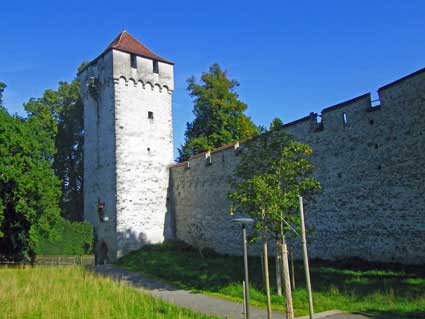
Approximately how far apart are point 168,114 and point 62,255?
9.40 meters

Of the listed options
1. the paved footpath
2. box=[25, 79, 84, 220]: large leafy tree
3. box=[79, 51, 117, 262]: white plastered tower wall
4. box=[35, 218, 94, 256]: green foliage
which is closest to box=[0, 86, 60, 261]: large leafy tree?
box=[35, 218, 94, 256]: green foliage

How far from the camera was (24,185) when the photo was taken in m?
17.6

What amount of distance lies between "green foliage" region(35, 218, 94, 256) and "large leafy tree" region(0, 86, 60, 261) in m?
1.99

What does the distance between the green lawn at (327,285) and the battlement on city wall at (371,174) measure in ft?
3.11

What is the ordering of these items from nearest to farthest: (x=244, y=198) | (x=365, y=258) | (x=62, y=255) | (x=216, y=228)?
(x=244, y=198), (x=365, y=258), (x=216, y=228), (x=62, y=255)

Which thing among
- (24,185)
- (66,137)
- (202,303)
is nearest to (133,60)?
(66,137)

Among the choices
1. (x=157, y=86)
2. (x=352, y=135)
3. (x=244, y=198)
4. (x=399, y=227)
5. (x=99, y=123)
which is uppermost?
(x=157, y=86)

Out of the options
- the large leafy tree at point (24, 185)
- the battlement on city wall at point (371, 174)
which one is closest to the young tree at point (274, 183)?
the battlement on city wall at point (371, 174)

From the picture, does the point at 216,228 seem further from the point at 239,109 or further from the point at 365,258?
the point at 239,109

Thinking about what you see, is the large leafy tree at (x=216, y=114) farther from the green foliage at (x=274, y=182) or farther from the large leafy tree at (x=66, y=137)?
the green foliage at (x=274, y=182)

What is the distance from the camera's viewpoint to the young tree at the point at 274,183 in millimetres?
11156

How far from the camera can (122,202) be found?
22.3 metres

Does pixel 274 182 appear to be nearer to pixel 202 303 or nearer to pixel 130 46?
pixel 202 303

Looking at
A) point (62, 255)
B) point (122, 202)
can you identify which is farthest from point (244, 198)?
point (62, 255)
